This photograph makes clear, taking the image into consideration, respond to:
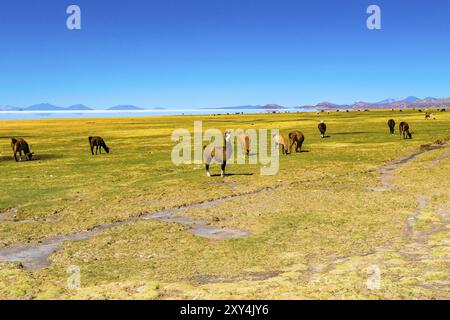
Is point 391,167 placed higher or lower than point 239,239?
higher

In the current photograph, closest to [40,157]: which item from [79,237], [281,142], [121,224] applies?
[281,142]

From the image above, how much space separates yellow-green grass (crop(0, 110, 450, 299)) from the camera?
9.02 metres

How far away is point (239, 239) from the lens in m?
12.8

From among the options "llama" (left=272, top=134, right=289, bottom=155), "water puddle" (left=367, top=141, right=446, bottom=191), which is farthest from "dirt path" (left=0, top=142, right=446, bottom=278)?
"llama" (left=272, top=134, right=289, bottom=155)

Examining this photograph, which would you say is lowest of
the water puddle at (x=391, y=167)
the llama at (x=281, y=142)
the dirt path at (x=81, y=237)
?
the dirt path at (x=81, y=237)

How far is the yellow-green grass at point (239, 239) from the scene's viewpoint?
9016 millimetres

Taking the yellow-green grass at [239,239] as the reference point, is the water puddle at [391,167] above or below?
above

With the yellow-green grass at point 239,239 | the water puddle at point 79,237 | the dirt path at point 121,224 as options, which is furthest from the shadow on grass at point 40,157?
the water puddle at point 79,237

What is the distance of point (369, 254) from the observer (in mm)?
10820

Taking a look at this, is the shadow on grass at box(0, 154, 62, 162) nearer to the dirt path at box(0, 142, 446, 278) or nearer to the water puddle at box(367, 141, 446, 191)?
the dirt path at box(0, 142, 446, 278)

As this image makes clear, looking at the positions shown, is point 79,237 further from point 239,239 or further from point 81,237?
point 239,239

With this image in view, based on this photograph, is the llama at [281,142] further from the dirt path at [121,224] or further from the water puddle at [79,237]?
the water puddle at [79,237]
